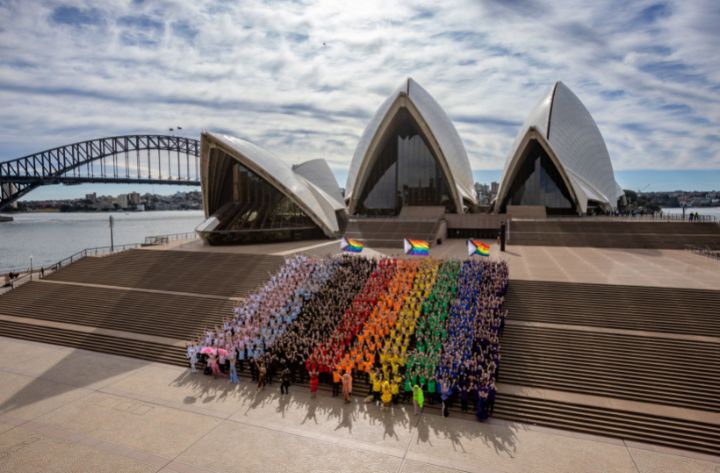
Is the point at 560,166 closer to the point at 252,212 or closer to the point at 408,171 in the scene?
the point at 408,171

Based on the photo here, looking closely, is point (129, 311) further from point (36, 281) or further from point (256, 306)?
point (36, 281)

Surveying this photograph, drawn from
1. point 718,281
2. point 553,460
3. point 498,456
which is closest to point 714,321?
point 718,281

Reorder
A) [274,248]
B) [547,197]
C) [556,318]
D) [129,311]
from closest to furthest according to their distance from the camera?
[556,318] → [129,311] → [274,248] → [547,197]

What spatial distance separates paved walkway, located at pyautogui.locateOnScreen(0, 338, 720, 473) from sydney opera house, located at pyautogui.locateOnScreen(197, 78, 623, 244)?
1718 cm

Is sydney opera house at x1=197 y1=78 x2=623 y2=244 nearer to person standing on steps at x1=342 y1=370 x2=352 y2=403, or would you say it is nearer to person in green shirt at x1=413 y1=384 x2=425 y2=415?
person standing on steps at x1=342 y1=370 x2=352 y2=403

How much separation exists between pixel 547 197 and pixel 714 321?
24.7m

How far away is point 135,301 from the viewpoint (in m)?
16.4

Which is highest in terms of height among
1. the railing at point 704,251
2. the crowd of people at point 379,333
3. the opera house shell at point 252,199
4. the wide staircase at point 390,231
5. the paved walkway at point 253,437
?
the opera house shell at point 252,199

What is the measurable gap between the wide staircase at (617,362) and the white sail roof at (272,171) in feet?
55.5

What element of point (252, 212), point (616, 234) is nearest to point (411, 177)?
point (252, 212)

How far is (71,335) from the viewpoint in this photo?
46.5 ft

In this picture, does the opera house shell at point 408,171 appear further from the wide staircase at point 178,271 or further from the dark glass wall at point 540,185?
the wide staircase at point 178,271

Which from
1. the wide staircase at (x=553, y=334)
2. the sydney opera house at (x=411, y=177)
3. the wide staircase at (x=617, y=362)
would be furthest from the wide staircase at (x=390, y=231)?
the wide staircase at (x=617, y=362)

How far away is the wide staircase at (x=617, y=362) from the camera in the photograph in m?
8.56
